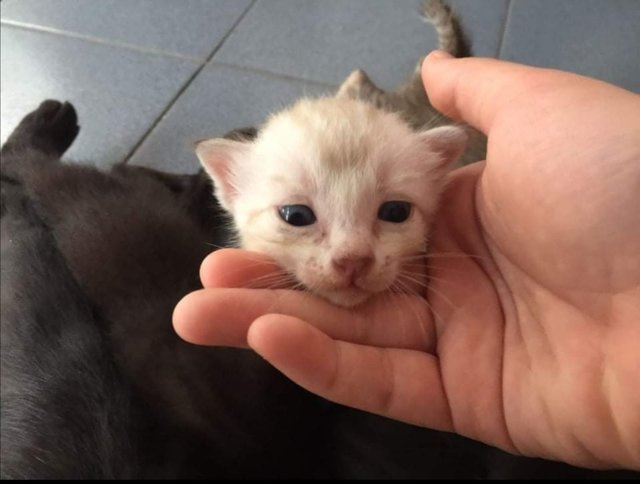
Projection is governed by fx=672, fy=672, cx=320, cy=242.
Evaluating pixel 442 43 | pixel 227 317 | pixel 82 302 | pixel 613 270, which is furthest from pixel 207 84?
pixel 613 270

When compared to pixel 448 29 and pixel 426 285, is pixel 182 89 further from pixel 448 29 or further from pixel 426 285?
pixel 426 285

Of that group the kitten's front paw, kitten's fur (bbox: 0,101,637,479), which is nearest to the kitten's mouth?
kitten's fur (bbox: 0,101,637,479)

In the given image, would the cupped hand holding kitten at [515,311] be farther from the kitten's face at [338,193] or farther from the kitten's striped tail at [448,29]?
the kitten's striped tail at [448,29]

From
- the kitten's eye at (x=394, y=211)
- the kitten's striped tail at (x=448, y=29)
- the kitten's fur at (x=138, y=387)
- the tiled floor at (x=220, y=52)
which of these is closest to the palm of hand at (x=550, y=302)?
the kitten's eye at (x=394, y=211)

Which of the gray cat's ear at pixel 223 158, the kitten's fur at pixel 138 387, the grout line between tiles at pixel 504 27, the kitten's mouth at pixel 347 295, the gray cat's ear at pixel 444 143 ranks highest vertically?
the gray cat's ear at pixel 444 143

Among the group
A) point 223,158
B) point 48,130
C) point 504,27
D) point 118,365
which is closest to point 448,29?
point 504,27

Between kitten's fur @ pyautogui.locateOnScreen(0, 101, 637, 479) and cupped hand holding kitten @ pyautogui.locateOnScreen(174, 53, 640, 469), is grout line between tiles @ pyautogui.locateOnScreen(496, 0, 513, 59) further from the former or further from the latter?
kitten's fur @ pyautogui.locateOnScreen(0, 101, 637, 479)

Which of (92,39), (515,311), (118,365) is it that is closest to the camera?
(515,311)

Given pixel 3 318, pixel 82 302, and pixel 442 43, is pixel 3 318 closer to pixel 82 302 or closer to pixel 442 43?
pixel 82 302
